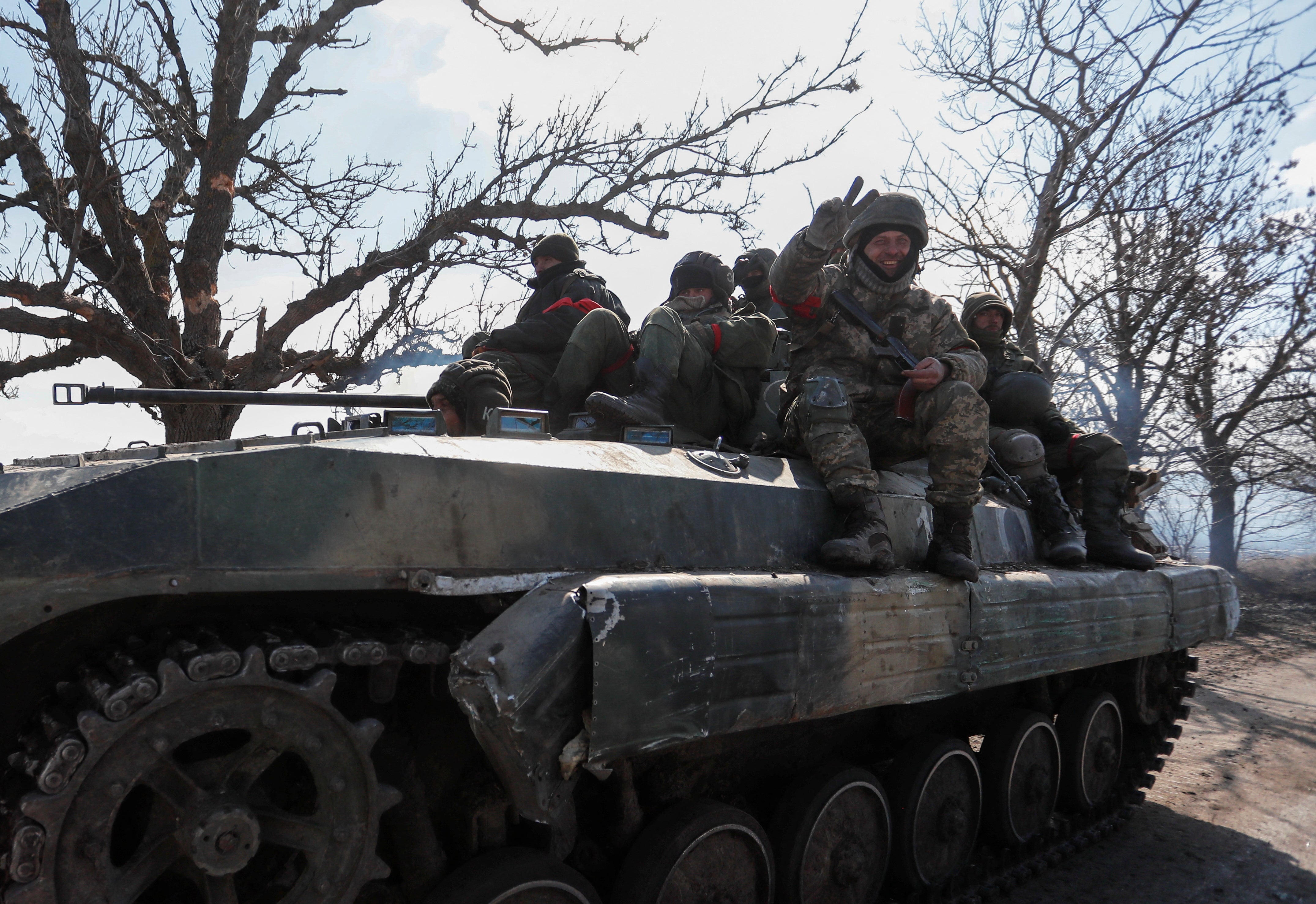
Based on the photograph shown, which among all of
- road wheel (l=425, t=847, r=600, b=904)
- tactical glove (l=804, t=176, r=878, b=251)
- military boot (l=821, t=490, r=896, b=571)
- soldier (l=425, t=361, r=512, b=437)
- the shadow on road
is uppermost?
tactical glove (l=804, t=176, r=878, b=251)

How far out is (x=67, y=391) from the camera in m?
3.55

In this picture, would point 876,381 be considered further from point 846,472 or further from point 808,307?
point 846,472

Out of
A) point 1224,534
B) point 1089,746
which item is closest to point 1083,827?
point 1089,746

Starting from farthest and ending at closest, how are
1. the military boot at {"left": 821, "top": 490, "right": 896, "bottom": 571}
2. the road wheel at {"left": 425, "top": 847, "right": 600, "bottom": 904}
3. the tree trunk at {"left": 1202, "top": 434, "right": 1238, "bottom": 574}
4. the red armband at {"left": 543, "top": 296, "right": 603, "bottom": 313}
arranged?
the tree trunk at {"left": 1202, "top": 434, "right": 1238, "bottom": 574}, the red armband at {"left": 543, "top": 296, "right": 603, "bottom": 313}, the military boot at {"left": 821, "top": 490, "right": 896, "bottom": 571}, the road wheel at {"left": 425, "top": 847, "right": 600, "bottom": 904}

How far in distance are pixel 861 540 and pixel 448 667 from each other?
63.1 inches

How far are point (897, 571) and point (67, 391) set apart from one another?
323cm

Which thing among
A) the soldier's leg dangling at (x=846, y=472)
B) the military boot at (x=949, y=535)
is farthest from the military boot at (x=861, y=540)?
the military boot at (x=949, y=535)

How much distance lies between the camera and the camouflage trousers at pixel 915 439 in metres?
3.69

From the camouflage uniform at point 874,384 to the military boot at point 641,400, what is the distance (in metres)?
0.60

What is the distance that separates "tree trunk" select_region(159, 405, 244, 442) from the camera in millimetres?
7727

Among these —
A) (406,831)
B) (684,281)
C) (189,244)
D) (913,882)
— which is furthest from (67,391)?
(189,244)

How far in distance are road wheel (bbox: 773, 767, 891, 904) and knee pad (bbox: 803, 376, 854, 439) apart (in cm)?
135

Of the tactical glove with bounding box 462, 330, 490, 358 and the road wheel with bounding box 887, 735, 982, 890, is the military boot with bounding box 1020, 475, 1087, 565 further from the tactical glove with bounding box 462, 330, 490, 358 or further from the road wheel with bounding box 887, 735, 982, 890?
the tactical glove with bounding box 462, 330, 490, 358

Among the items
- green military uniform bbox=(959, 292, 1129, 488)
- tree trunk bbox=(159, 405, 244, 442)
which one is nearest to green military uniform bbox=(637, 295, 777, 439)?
green military uniform bbox=(959, 292, 1129, 488)
